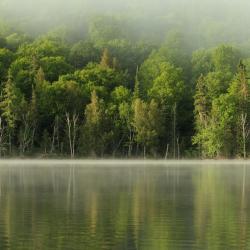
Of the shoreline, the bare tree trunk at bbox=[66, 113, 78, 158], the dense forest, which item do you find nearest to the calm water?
the shoreline

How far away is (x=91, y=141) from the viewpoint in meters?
102

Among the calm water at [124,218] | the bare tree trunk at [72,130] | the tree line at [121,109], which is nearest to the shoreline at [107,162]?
the bare tree trunk at [72,130]

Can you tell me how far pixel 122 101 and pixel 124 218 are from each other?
89780 mm

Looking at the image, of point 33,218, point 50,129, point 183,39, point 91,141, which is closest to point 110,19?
point 183,39

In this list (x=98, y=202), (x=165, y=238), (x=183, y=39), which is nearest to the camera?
(x=165, y=238)

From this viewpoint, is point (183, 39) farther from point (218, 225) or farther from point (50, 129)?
point (218, 225)

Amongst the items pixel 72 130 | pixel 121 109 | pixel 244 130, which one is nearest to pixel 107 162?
pixel 72 130

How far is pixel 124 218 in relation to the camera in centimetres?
2438

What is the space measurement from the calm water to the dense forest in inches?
2566

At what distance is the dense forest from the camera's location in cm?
10344

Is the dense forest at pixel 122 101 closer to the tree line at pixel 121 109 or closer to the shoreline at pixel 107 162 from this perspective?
the tree line at pixel 121 109

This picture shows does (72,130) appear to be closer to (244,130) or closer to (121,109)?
(121,109)

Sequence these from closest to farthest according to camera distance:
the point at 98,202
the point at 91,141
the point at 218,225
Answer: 1. the point at 218,225
2. the point at 98,202
3. the point at 91,141

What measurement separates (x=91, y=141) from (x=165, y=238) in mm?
81380
